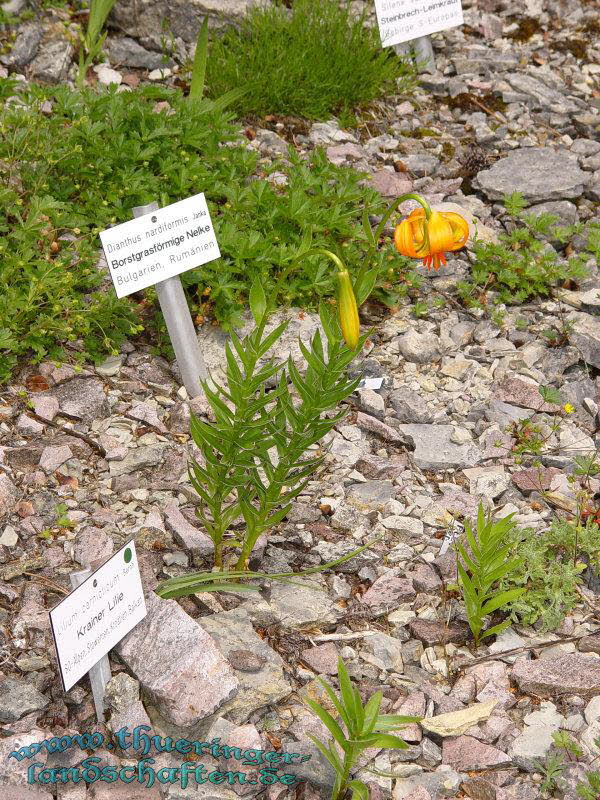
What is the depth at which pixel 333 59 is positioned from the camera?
5.52 m

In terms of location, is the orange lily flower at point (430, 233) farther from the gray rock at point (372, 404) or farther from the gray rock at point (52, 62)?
the gray rock at point (52, 62)

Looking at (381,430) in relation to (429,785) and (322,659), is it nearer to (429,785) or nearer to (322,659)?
→ (322,659)

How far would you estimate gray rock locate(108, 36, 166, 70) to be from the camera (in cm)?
566

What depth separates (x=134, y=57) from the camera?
18.6 feet

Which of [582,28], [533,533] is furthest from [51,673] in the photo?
[582,28]

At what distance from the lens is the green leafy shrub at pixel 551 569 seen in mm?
3074

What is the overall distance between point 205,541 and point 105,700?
28.2 inches

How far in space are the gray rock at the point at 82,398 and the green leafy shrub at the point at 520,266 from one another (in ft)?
5.56

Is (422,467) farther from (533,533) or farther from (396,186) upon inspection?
(396,186)

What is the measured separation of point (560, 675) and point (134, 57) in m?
4.25

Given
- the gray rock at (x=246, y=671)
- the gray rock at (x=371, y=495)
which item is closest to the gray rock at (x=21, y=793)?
the gray rock at (x=246, y=671)

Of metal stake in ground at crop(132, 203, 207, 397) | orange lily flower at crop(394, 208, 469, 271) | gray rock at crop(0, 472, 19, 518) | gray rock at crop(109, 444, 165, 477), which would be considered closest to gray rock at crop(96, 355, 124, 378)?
metal stake in ground at crop(132, 203, 207, 397)

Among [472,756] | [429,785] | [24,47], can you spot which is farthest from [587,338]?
[24,47]

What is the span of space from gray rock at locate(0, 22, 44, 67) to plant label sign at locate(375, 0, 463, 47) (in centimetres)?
190
